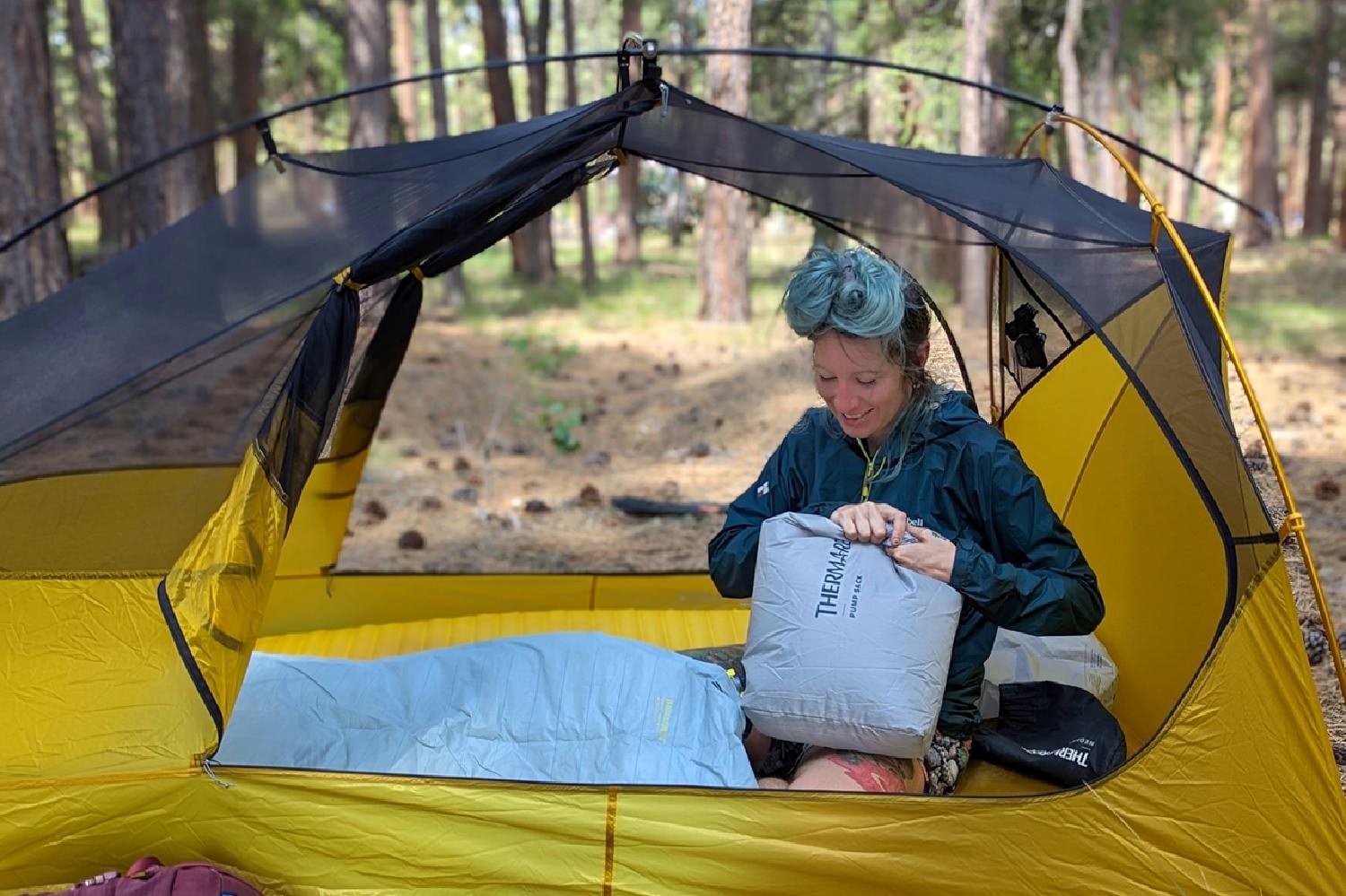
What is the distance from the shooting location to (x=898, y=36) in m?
12.2

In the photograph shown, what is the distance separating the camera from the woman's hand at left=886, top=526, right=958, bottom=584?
2.41 meters

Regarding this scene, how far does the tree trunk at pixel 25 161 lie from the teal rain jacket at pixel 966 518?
4.69 meters

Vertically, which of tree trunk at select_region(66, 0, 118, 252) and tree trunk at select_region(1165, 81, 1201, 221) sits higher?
tree trunk at select_region(66, 0, 118, 252)

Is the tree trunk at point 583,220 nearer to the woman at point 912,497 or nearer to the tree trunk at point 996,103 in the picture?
the tree trunk at point 996,103

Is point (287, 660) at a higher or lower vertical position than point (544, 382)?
higher

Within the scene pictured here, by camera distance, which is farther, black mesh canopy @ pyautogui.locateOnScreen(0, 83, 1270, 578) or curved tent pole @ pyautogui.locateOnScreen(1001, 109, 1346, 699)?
black mesh canopy @ pyautogui.locateOnScreen(0, 83, 1270, 578)

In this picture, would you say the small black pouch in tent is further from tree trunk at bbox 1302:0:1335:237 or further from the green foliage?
tree trunk at bbox 1302:0:1335:237

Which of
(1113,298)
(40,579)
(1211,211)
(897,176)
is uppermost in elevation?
(897,176)

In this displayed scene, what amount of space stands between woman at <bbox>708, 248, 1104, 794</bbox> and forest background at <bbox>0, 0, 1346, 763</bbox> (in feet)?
2.49

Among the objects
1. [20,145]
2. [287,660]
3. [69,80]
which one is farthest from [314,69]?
[287,660]

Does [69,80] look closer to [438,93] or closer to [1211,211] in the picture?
[438,93]

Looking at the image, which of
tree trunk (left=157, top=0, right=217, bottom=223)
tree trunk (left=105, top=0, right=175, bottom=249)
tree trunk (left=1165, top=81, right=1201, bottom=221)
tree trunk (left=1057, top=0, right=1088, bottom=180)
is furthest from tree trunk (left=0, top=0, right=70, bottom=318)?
tree trunk (left=1165, top=81, right=1201, bottom=221)

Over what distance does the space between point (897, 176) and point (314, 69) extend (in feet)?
69.2

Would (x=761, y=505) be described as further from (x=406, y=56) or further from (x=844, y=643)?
(x=406, y=56)
